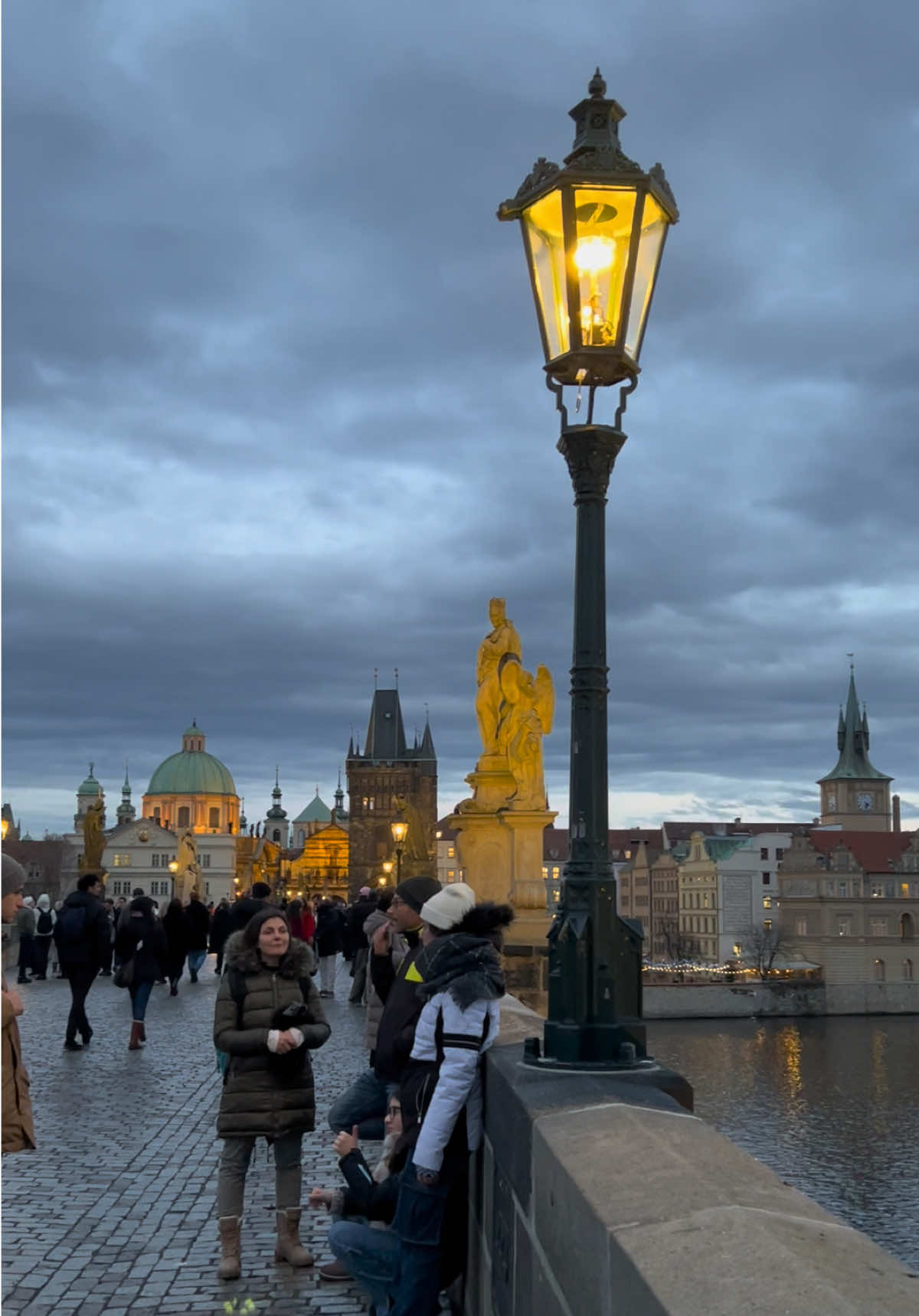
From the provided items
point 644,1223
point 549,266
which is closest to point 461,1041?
point 644,1223

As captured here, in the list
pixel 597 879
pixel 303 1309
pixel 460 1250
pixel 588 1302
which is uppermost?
pixel 597 879

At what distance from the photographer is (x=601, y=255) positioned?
4859 mm

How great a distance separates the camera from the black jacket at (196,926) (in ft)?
67.9

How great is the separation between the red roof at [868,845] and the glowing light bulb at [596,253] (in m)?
100

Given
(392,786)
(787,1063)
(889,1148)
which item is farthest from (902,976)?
(392,786)

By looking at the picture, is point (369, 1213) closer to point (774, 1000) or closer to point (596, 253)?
point (596, 253)

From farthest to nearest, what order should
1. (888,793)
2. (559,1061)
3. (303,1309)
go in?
(888,793)
(303,1309)
(559,1061)

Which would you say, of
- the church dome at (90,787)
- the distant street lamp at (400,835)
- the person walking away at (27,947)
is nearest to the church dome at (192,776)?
the church dome at (90,787)

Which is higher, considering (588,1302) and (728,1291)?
(728,1291)

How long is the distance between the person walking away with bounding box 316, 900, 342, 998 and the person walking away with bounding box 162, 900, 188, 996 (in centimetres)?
209

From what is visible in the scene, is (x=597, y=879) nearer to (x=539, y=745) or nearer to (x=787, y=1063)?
(x=539, y=745)

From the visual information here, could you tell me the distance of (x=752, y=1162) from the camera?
2670mm

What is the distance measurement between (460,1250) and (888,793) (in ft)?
546

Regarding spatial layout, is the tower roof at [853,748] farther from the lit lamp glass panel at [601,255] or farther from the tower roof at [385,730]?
the lit lamp glass panel at [601,255]
